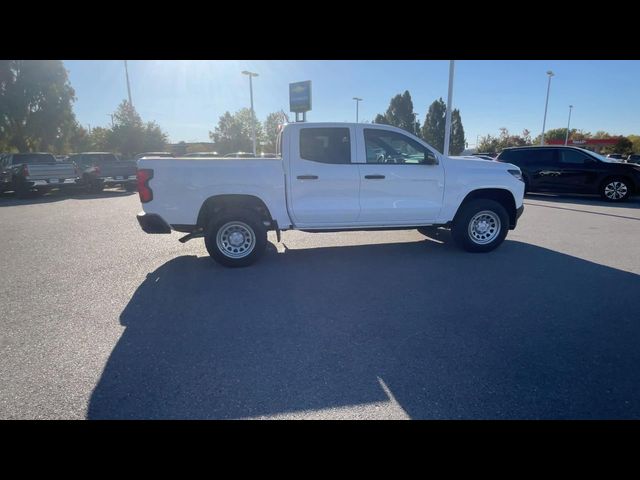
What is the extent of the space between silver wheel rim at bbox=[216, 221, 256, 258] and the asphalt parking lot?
1.13 ft

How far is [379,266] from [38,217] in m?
10.6

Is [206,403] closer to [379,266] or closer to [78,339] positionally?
[78,339]

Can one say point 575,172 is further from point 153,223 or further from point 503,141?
point 503,141

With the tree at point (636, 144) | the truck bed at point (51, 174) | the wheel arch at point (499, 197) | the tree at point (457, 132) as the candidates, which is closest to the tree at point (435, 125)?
the tree at point (457, 132)

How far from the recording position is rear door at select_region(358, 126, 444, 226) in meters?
5.44

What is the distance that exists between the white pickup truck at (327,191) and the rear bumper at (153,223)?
15 mm

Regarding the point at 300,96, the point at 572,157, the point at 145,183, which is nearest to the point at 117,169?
the point at 145,183

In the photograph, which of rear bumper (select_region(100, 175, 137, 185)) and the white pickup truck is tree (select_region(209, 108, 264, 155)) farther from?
the white pickup truck

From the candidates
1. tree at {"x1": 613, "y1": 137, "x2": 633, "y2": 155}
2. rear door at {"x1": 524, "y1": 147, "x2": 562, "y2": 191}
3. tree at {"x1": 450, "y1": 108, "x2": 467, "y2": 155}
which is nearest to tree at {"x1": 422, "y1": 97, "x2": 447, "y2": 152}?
tree at {"x1": 450, "y1": 108, "x2": 467, "y2": 155}

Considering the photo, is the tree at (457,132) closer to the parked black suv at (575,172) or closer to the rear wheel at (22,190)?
the parked black suv at (575,172)

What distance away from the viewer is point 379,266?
17.2 feet

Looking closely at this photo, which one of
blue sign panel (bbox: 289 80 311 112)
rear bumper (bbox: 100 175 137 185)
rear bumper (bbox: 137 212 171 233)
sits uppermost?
blue sign panel (bbox: 289 80 311 112)

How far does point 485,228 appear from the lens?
19.7 feet

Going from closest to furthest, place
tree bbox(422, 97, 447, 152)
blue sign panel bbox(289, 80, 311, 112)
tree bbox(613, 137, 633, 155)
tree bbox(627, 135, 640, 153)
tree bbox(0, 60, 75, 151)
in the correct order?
blue sign panel bbox(289, 80, 311, 112)
tree bbox(0, 60, 75, 151)
tree bbox(422, 97, 447, 152)
tree bbox(613, 137, 633, 155)
tree bbox(627, 135, 640, 153)
